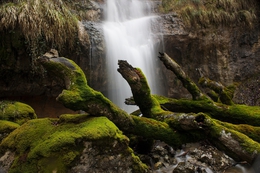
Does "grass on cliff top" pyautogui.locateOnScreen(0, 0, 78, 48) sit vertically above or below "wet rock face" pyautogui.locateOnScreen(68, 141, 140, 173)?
above

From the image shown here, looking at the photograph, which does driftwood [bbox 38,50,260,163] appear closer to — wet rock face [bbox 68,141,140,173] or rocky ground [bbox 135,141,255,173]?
rocky ground [bbox 135,141,255,173]

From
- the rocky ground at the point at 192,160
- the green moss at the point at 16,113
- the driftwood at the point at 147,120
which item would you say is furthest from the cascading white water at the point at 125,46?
the rocky ground at the point at 192,160

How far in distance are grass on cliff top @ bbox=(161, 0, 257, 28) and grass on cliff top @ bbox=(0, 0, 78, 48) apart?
603 centimetres

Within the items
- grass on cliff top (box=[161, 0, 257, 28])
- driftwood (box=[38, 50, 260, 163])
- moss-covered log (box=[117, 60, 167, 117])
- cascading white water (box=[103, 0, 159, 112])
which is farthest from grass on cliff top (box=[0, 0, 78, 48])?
grass on cliff top (box=[161, 0, 257, 28])

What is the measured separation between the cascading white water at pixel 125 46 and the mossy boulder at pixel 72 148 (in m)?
6.57

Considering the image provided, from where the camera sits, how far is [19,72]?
837 centimetres

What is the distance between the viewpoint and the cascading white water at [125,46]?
10.2m

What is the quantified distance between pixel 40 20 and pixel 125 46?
4.04 metres

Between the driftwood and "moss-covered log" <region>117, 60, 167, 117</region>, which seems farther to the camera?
"moss-covered log" <region>117, 60, 167, 117</region>

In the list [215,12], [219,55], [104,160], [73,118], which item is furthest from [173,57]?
[104,160]

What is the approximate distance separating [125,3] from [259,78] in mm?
8752

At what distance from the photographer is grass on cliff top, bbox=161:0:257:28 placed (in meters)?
11.8

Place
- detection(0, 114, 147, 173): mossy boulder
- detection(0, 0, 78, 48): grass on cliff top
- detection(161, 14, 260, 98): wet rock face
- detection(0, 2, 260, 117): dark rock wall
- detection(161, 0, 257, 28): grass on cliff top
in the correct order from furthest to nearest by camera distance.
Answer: detection(161, 14, 260, 98): wet rock face, detection(161, 0, 257, 28): grass on cliff top, detection(0, 2, 260, 117): dark rock wall, detection(0, 0, 78, 48): grass on cliff top, detection(0, 114, 147, 173): mossy boulder

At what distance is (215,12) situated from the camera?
39.9ft
